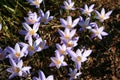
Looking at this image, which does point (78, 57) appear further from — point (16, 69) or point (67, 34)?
point (16, 69)

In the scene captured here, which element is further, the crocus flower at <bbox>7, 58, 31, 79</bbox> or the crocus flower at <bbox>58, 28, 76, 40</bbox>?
the crocus flower at <bbox>58, 28, 76, 40</bbox>

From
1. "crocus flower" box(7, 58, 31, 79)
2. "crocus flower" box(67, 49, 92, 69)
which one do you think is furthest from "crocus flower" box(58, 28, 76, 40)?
"crocus flower" box(7, 58, 31, 79)

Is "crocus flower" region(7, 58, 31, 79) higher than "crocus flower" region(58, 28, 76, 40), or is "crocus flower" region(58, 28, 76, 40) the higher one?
"crocus flower" region(58, 28, 76, 40)

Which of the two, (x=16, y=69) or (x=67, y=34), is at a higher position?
(x=67, y=34)

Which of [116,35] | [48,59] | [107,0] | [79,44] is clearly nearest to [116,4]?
[107,0]

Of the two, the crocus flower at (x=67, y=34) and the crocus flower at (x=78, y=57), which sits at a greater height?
the crocus flower at (x=67, y=34)

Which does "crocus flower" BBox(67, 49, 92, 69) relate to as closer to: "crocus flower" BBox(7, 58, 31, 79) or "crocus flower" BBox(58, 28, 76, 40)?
"crocus flower" BBox(58, 28, 76, 40)

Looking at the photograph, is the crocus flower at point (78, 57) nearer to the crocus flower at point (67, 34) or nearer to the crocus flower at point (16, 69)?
the crocus flower at point (67, 34)

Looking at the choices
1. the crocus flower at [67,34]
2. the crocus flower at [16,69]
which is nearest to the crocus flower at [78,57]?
the crocus flower at [67,34]

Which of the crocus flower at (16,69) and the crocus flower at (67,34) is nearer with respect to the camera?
the crocus flower at (16,69)

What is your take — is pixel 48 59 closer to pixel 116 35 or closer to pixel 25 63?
pixel 25 63

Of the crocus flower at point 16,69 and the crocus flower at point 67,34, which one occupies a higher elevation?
the crocus flower at point 67,34

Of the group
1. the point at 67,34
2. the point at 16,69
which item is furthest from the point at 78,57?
the point at 16,69
